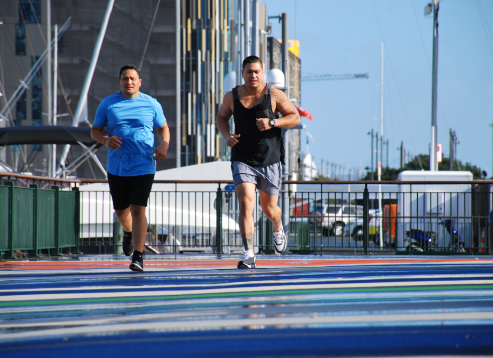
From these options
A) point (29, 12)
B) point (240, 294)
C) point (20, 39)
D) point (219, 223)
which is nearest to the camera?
point (240, 294)

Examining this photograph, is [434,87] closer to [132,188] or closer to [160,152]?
[160,152]

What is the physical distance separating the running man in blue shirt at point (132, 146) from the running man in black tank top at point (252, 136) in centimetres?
76

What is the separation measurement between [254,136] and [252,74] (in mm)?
620

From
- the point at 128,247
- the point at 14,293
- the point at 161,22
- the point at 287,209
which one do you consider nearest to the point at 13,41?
the point at 161,22

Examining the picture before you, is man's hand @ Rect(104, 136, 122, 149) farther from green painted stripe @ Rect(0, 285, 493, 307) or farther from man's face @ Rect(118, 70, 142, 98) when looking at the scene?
green painted stripe @ Rect(0, 285, 493, 307)

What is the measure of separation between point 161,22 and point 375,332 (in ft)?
156

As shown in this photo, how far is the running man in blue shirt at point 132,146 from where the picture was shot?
261 inches

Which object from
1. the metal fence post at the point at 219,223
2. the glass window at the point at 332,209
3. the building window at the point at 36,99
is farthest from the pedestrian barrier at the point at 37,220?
the building window at the point at 36,99

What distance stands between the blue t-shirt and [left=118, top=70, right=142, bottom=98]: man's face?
62 mm

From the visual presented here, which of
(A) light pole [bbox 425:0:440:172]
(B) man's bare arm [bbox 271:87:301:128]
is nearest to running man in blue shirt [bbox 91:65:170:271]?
(B) man's bare arm [bbox 271:87:301:128]

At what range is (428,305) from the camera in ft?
11.6

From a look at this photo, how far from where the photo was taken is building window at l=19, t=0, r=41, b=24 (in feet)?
129

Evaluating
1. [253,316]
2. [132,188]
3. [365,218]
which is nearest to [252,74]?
[132,188]

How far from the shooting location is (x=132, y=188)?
262 inches
